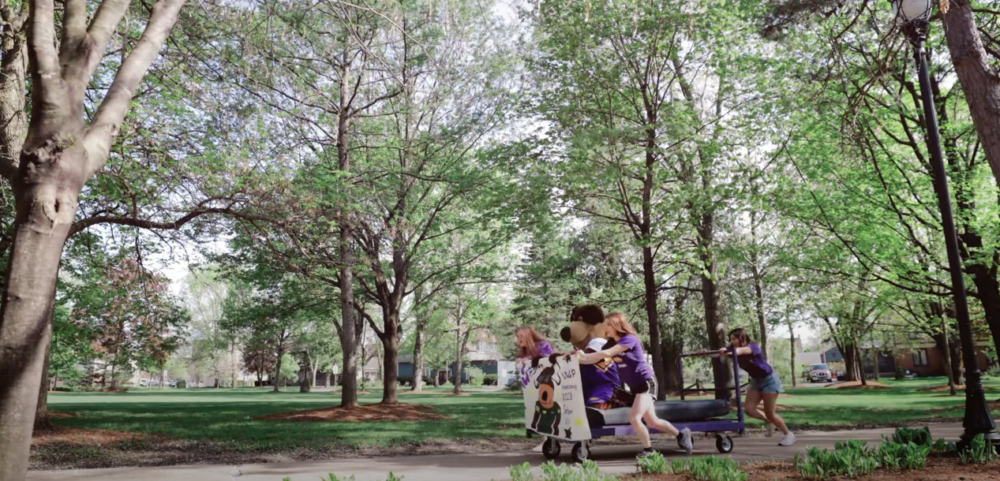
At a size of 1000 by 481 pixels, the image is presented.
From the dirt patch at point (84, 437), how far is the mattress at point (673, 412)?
315 inches

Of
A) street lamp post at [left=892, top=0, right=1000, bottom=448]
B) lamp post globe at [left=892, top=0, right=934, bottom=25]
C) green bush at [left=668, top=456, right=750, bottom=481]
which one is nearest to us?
green bush at [left=668, top=456, right=750, bottom=481]

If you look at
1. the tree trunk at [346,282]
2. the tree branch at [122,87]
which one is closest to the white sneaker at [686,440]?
the tree branch at [122,87]

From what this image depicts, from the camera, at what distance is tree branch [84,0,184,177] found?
4605 mm

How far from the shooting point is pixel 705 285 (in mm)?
20391

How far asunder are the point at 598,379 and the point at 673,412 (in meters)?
1.29

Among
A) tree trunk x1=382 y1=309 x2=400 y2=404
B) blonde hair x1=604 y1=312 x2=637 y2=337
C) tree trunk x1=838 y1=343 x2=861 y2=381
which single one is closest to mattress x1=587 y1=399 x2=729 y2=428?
blonde hair x1=604 y1=312 x2=637 y2=337

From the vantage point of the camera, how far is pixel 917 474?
18.4 ft

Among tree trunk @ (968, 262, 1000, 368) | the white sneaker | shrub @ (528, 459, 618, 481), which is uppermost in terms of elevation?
tree trunk @ (968, 262, 1000, 368)

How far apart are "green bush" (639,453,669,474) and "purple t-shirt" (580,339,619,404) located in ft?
5.63

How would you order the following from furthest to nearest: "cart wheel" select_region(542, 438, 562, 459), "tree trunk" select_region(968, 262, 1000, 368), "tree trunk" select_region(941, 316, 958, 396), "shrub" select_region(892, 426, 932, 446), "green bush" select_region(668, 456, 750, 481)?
"tree trunk" select_region(941, 316, 958, 396) → "tree trunk" select_region(968, 262, 1000, 368) → "cart wheel" select_region(542, 438, 562, 459) → "shrub" select_region(892, 426, 932, 446) → "green bush" select_region(668, 456, 750, 481)

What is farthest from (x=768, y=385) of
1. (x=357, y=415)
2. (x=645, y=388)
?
(x=357, y=415)

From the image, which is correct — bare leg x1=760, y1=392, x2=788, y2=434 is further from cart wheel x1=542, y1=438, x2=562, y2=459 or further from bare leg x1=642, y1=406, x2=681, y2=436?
cart wheel x1=542, y1=438, x2=562, y2=459

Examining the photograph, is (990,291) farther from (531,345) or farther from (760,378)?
(531,345)

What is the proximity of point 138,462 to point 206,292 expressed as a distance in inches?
A: 2427
